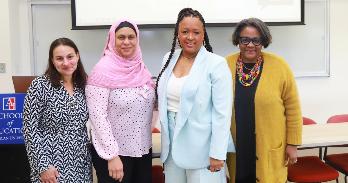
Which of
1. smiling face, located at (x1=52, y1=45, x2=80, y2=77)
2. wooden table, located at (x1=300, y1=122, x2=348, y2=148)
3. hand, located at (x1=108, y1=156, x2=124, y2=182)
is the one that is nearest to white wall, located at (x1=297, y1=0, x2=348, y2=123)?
wooden table, located at (x1=300, y1=122, x2=348, y2=148)

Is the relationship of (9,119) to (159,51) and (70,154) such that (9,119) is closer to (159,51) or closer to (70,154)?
(70,154)

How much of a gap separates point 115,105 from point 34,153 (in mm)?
431

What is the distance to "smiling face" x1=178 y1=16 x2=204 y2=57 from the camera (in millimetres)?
1774

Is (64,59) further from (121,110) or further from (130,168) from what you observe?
(130,168)

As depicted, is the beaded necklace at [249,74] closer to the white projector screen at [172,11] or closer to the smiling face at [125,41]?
the smiling face at [125,41]

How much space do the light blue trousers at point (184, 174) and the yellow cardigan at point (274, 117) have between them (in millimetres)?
299

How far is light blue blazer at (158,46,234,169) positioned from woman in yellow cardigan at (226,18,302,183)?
0.27 metres

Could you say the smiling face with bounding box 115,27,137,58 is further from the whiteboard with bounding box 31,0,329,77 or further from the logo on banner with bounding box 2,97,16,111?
the whiteboard with bounding box 31,0,329,77

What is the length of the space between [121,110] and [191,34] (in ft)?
1.64

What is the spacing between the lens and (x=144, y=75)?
6.34ft

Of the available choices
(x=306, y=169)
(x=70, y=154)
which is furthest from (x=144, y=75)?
(x=306, y=169)

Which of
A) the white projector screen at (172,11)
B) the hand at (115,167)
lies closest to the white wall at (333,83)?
the white projector screen at (172,11)

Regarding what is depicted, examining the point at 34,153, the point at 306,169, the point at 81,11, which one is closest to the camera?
the point at 34,153

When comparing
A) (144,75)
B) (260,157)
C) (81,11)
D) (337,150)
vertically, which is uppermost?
(81,11)
